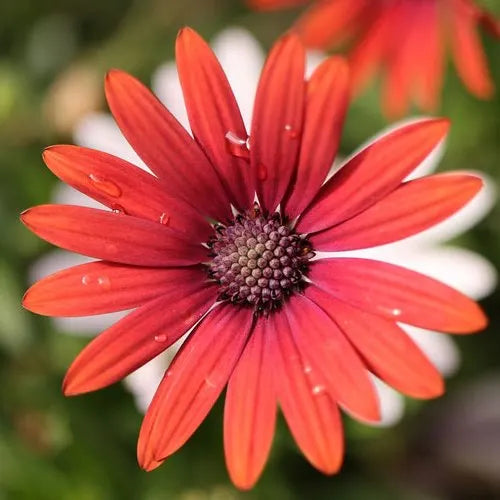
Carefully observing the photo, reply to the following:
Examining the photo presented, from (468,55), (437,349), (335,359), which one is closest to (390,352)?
(335,359)

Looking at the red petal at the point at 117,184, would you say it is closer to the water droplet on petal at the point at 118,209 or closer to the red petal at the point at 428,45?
the water droplet on petal at the point at 118,209

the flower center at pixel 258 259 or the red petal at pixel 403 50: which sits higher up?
the flower center at pixel 258 259

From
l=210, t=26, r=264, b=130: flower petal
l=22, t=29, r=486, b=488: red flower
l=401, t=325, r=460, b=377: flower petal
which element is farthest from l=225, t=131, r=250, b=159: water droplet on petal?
l=401, t=325, r=460, b=377: flower petal

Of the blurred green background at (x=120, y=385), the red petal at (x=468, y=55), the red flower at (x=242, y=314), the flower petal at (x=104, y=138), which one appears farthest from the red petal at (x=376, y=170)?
the blurred green background at (x=120, y=385)

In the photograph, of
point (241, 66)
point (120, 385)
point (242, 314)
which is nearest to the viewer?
point (242, 314)

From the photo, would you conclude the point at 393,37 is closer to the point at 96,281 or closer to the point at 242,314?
the point at 242,314

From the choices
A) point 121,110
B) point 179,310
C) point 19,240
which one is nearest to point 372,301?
point 179,310

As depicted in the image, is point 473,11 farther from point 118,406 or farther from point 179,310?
point 118,406
